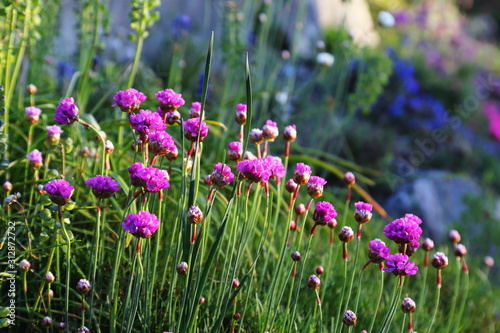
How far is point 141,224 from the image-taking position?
110 cm

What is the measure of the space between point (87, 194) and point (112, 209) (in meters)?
0.09

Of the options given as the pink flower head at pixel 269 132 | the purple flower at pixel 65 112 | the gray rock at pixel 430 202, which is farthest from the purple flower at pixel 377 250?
the gray rock at pixel 430 202

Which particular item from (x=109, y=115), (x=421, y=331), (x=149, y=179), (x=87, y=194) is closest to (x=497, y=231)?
(x=421, y=331)

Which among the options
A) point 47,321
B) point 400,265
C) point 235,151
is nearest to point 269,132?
point 235,151

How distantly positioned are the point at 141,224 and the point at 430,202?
10.4 feet

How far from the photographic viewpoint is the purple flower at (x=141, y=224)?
111 centimetres

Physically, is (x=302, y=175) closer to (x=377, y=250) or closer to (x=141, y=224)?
(x=377, y=250)

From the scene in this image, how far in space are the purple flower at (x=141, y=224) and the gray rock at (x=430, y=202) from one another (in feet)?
9.14

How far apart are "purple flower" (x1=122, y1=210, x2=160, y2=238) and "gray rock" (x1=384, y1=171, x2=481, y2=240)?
2787 millimetres

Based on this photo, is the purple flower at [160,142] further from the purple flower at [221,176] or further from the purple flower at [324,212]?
the purple flower at [324,212]

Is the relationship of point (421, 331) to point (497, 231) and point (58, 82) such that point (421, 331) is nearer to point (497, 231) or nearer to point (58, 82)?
point (497, 231)

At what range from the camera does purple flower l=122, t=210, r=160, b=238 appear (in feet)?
3.63

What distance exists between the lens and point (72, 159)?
2.00m

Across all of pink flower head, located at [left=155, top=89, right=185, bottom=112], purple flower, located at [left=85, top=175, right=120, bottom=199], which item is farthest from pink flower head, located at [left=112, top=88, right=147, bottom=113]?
purple flower, located at [left=85, top=175, right=120, bottom=199]
